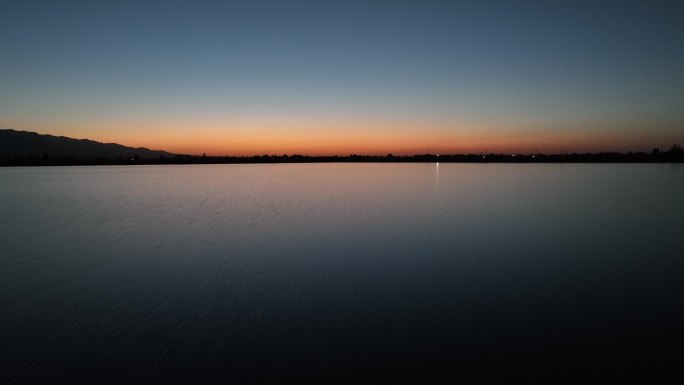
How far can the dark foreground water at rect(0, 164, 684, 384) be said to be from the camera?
4.22 metres

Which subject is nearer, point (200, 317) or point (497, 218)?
point (200, 317)

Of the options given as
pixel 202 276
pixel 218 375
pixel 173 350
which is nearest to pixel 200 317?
pixel 173 350

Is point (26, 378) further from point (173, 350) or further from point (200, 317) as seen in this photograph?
point (200, 317)

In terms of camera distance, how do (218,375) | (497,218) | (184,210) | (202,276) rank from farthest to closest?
(184,210) → (497,218) → (202,276) → (218,375)

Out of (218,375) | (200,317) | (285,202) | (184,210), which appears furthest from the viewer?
(285,202)

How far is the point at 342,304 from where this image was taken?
6109mm

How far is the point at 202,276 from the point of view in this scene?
25.4ft

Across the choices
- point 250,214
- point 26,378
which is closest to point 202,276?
point 26,378

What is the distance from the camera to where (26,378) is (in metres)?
4.02

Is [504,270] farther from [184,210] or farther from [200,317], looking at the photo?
[184,210]

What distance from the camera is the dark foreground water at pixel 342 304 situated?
4223 mm

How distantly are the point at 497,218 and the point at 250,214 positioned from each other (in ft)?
36.4

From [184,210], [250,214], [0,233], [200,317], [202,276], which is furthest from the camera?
[184,210]

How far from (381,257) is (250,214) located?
9518 mm
